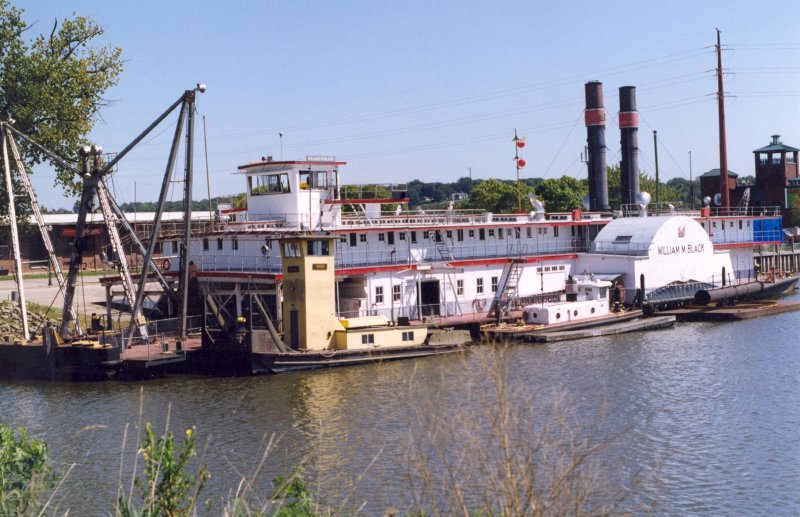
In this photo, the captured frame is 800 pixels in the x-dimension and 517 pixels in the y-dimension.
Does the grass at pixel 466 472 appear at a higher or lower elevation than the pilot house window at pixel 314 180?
lower

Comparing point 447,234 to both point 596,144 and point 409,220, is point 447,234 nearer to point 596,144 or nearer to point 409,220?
point 409,220

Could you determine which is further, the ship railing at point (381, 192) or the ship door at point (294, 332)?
the ship railing at point (381, 192)

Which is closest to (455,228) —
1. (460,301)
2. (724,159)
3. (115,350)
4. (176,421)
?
(460,301)

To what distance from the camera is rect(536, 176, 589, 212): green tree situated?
93.1m

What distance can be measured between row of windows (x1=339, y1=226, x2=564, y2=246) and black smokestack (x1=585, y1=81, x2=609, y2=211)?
10.6 meters

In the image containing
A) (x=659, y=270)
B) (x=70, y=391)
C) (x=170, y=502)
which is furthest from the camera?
(x=659, y=270)

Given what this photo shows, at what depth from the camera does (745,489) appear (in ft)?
64.0

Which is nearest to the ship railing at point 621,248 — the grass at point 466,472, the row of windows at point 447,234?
the row of windows at point 447,234

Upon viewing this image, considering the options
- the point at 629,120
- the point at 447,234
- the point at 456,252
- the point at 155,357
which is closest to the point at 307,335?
the point at 155,357

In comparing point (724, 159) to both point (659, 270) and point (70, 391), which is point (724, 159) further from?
point (70, 391)

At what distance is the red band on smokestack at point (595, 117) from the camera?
6066 cm

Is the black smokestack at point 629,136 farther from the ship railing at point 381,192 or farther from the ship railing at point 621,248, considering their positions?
the ship railing at point 381,192

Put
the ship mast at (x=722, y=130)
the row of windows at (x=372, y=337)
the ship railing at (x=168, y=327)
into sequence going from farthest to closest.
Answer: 1. the ship mast at (x=722, y=130)
2. the ship railing at (x=168, y=327)
3. the row of windows at (x=372, y=337)

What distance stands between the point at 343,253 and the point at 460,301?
657cm
